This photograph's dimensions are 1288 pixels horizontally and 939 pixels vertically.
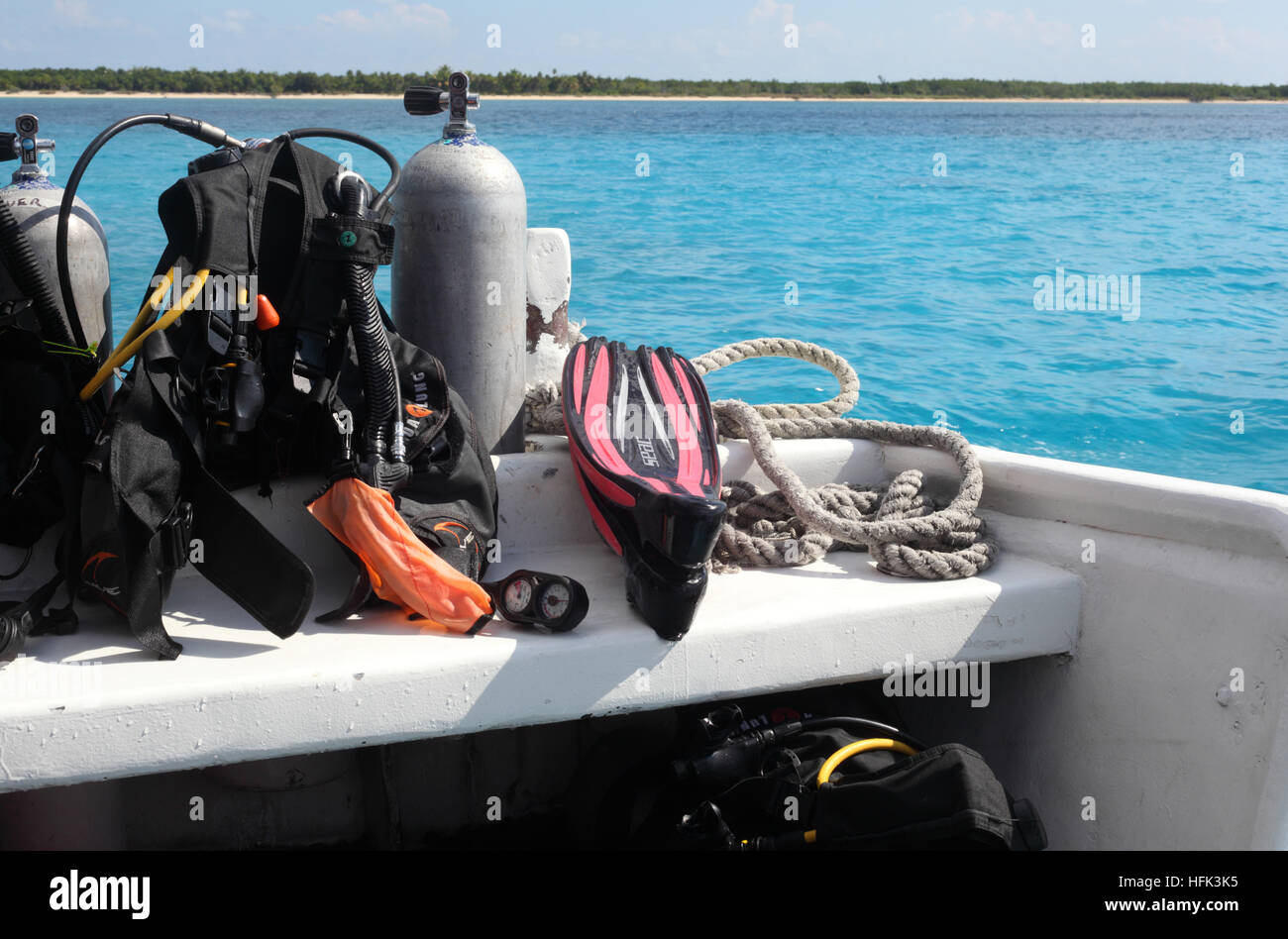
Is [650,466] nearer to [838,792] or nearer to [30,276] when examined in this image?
[838,792]

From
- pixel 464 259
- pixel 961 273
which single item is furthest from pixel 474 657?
pixel 961 273

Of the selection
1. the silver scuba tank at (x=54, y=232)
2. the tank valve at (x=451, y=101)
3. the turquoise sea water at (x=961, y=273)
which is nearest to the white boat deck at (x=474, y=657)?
the silver scuba tank at (x=54, y=232)

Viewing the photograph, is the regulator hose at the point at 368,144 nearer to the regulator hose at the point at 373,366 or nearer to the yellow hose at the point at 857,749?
the regulator hose at the point at 373,366

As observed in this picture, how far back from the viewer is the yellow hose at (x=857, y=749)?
6.53 ft

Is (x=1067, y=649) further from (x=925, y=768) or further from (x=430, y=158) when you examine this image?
(x=430, y=158)

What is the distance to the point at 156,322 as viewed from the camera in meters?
1.88

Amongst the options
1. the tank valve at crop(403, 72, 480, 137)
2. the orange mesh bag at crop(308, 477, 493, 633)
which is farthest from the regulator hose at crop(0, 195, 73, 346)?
the tank valve at crop(403, 72, 480, 137)

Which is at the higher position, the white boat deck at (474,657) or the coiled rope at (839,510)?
the coiled rope at (839,510)

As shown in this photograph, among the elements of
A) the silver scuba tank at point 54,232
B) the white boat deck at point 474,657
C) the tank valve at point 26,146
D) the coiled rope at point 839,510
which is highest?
the tank valve at point 26,146

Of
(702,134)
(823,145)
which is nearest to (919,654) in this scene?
(823,145)

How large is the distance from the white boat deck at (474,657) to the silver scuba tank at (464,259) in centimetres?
31

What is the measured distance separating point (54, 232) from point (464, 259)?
91 centimetres

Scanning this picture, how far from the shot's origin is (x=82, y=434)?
6.75 feet
